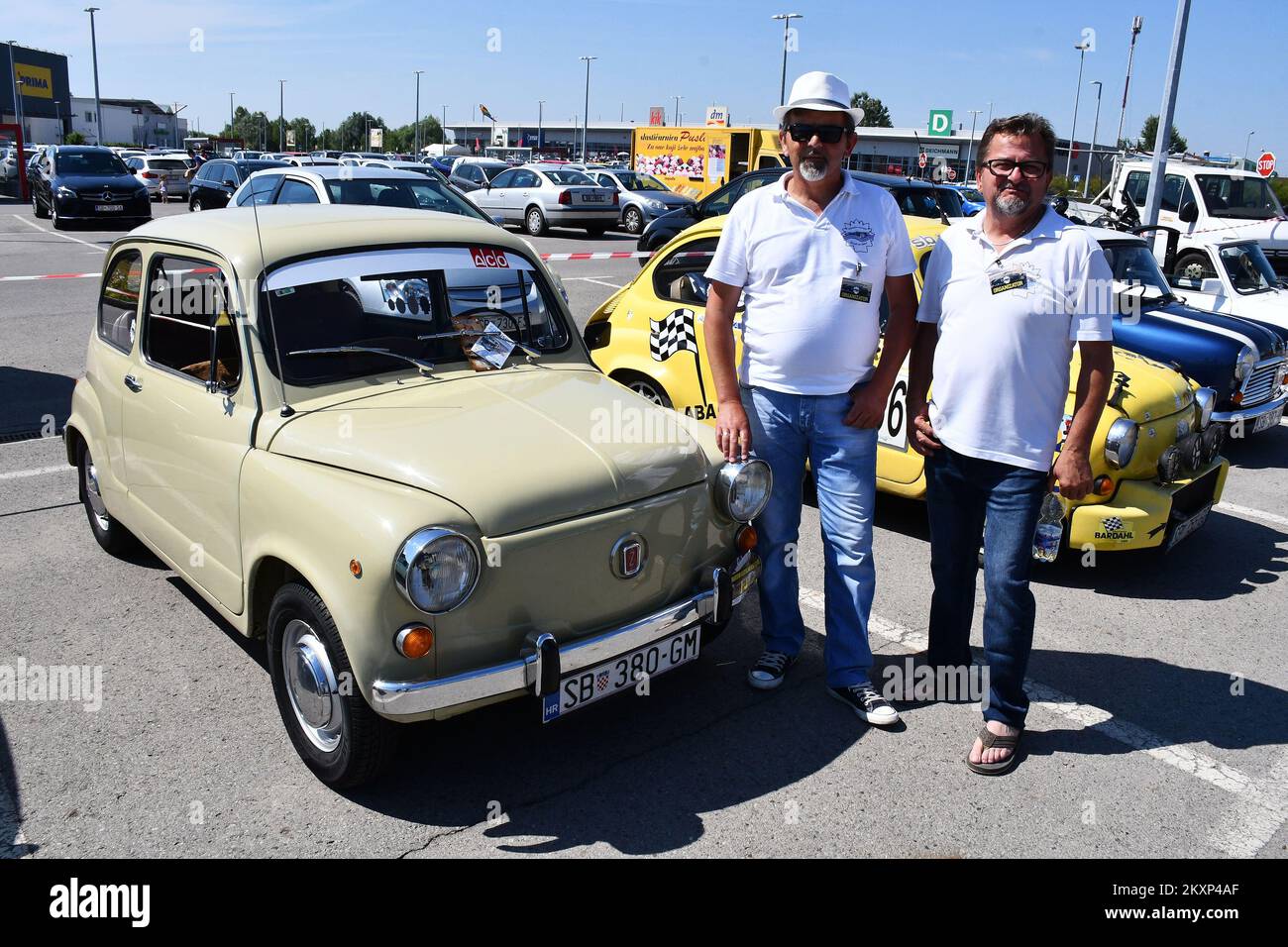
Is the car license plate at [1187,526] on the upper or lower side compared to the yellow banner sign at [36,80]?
lower

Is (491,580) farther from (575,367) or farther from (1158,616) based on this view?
(1158,616)

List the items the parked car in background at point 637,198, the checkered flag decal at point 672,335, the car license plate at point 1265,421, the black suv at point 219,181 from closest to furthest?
the checkered flag decal at point 672,335
the car license plate at point 1265,421
the black suv at point 219,181
the parked car in background at point 637,198

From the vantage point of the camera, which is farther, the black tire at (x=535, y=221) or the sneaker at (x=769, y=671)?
the black tire at (x=535, y=221)

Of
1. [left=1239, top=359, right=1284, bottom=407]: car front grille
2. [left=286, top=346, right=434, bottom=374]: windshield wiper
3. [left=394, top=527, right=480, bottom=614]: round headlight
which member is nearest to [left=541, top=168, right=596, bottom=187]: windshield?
[left=1239, top=359, right=1284, bottom=407]: car front grille

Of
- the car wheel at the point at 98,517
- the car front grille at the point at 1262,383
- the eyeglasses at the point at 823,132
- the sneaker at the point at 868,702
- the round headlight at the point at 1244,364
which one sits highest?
the eyeglasses at the point at 823,132

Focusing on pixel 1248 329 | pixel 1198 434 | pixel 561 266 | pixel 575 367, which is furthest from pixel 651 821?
pixel 561 266

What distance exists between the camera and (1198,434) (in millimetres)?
5637

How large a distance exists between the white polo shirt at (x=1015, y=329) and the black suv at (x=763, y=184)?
29.6ft

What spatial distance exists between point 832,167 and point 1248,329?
6.17 m

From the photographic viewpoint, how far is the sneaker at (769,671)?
13.6 feet

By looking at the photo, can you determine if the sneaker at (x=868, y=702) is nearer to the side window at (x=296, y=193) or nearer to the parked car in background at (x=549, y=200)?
the side window at (x=296, y=193)

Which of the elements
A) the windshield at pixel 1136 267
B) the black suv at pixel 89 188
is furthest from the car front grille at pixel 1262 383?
the black suv at pixel 89 188

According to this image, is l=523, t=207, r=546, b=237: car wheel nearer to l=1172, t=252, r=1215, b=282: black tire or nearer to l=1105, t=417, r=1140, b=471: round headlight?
l=1172, t=252, r=1215, b=282: black tire

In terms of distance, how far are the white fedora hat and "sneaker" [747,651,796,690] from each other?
2.09 meters
